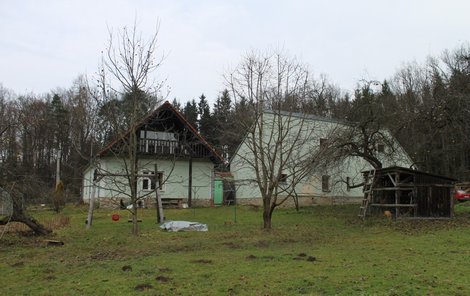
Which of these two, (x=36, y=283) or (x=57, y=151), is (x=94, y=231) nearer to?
(x=36, y=283)

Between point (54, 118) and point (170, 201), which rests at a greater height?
point (54, 118)

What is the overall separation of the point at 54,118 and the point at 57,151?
381 centimetres

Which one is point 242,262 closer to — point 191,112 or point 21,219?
point 21,219

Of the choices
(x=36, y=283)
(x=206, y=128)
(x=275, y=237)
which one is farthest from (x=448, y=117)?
(x=206, y=128)

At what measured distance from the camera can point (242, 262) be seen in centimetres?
995

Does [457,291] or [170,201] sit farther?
[170,201]

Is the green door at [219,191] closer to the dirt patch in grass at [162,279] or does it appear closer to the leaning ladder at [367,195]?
the leaning ladder at [367,195]


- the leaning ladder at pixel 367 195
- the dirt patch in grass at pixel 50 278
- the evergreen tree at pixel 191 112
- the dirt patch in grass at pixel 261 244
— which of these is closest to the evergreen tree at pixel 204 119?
the evergreen tree at pixel 191 112

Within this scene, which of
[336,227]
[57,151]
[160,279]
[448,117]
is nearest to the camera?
[160,279]

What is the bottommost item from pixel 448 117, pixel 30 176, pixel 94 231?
pixel 94 231

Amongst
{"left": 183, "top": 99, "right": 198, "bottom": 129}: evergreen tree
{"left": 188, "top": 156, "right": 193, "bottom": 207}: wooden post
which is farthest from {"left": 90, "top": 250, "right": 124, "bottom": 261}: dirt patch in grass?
{"left": 183, "top": 99, "right": 198, "bottom": 129}: evergreen tree

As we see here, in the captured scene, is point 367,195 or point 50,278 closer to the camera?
point 50,278

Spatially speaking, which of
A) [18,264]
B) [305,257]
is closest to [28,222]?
[18,264]

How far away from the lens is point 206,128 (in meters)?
59.4
